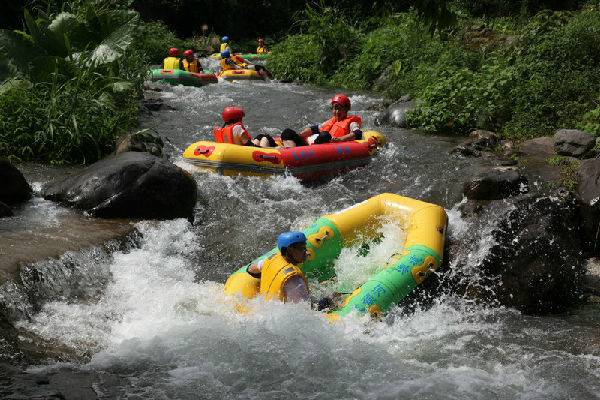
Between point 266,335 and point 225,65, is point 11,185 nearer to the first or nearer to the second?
point 266,335

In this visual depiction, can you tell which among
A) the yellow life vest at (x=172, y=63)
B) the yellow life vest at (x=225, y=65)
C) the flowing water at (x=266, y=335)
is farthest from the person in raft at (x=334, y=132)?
the yellow life vest at (x=225, y=65)

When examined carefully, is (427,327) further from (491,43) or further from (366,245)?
(491,43)


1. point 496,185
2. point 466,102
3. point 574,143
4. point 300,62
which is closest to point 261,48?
point 300,62

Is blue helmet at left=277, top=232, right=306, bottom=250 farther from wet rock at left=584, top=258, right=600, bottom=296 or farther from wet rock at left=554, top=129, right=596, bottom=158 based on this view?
wet rock at left=554, top=129, right=596, bottom=158

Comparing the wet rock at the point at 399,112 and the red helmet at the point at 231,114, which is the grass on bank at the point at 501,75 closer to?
the wet rock at the point at 399,112

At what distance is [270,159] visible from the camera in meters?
9.76

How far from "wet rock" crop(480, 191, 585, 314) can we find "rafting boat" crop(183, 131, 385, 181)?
3687 mm

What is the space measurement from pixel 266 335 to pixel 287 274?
0.51 metres

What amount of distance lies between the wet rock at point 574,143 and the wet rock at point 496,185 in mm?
2026

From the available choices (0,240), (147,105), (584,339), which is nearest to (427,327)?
(584,339)

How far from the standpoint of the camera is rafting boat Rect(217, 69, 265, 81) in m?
20.0

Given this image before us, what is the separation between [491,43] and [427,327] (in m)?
10.6

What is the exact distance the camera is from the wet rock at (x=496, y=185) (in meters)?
7.86

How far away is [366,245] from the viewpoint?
713 cm
